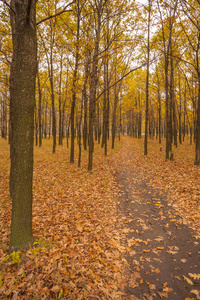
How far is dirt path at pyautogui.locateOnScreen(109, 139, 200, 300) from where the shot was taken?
3096 millimetres

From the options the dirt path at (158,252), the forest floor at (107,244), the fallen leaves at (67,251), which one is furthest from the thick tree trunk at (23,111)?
the dirt path at (158,252)

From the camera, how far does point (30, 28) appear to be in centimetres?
328

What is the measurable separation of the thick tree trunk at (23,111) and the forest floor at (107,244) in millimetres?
879

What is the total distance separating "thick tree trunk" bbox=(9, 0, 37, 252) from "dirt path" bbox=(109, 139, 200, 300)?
2.81m

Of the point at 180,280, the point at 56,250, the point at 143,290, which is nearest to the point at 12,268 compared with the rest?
the point at 56,250

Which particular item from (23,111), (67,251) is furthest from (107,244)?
(23,111)

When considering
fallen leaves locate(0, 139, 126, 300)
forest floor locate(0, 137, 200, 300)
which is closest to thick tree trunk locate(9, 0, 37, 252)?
fallen leaves locate(0, 139, 126, 300)

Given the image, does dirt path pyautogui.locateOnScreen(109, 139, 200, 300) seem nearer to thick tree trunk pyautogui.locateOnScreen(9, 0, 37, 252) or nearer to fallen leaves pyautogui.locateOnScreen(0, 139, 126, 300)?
fallen leaves pyautogui.locateOnScreen(0, 139, 126, 300)

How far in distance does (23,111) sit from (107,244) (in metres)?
4.10

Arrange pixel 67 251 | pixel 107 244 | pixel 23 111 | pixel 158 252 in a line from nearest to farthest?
pixel 23 111 < pixel 67 251 < pixel 158 252 < pixel 107 244

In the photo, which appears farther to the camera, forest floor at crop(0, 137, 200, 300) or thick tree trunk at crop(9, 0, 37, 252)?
thick tree trunk at crop(9, 0, 37, 252)

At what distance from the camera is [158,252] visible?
4043 mm

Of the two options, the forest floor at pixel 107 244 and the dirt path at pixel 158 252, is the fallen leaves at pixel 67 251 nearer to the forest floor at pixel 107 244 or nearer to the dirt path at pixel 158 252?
the forest floor at pixel 107 244

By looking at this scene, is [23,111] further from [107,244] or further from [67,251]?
[107,244]
